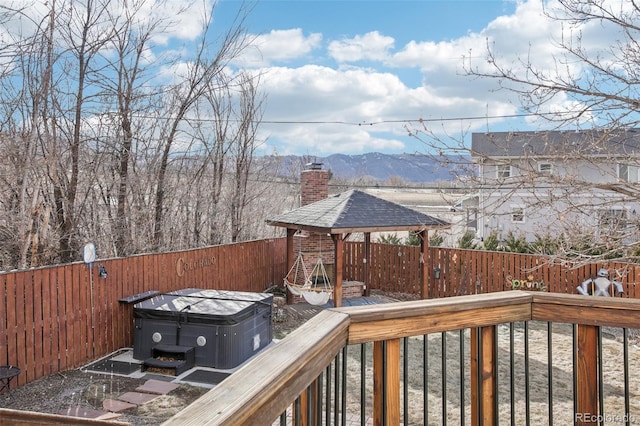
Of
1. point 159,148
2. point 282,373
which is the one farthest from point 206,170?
point 282,373

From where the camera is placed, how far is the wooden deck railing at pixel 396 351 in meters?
1.08

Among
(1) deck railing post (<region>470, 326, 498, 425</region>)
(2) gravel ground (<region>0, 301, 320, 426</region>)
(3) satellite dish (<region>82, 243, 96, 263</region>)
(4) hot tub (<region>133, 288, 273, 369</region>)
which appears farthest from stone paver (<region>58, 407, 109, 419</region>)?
(1) deck railing post (<region>470, 326, 498, 425</region>)

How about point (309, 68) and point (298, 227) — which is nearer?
point (298, 227)

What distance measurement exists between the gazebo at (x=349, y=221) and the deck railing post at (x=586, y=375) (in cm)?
734

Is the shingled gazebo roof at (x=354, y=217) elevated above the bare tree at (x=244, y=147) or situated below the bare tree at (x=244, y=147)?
below

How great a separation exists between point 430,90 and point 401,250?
14.3 feet

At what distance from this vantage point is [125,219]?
9102 mm

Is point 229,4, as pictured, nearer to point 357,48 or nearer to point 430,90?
point 357,48

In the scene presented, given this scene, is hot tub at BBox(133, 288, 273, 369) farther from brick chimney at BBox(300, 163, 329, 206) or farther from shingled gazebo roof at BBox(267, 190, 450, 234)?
brick chimney at BBox(300, 163, 329, 206)

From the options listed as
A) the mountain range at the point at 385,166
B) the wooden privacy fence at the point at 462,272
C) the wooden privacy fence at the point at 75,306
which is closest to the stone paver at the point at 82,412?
the wooden privacy fence at the point at 75,306

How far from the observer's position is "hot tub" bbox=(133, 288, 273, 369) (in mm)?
6605

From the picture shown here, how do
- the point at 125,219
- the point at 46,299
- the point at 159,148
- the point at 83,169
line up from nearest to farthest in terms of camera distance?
the point at 46,299 → the point at 83,169 → the point at 125,219 → the point at 159,148

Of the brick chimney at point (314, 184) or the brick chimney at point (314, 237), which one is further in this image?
the brick chimney at point (314, 184)

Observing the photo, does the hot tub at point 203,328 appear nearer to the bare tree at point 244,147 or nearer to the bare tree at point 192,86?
the bare tree at point 192,86
